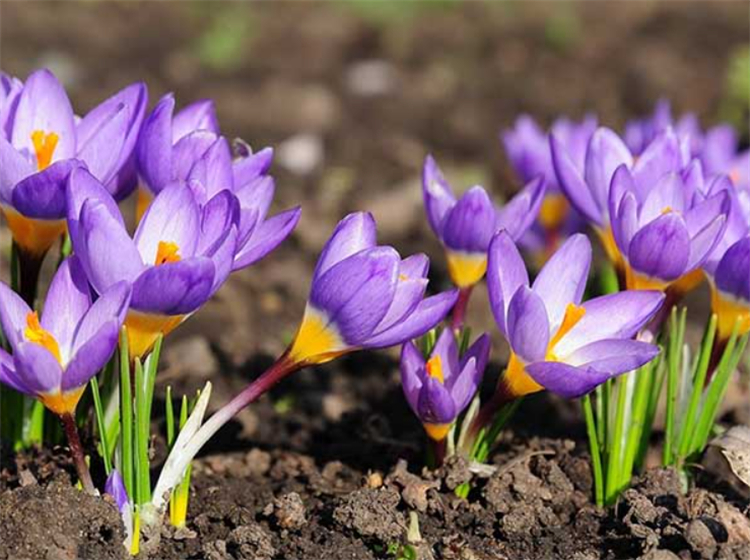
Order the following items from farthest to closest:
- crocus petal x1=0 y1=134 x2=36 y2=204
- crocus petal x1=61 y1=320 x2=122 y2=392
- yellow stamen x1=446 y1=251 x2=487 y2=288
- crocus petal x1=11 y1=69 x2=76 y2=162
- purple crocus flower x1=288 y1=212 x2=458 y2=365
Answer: yellow stamen x1=446 y1=251 x2=487 y2=288
crocus petal x1=11 y1=69 x2=76 y2=162
crocus petal x1=0 y1=134 x2=36 y2=204
purple crocus flower x1=288 y1=212 x2=458 y2=365
crocus petal x1=61 y1=320 x2=122 y2=392

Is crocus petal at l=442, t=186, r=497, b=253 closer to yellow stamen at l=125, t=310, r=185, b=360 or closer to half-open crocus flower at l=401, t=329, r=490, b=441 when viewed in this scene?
half-open crocus flower at l=401, t=329, r=490, b=441

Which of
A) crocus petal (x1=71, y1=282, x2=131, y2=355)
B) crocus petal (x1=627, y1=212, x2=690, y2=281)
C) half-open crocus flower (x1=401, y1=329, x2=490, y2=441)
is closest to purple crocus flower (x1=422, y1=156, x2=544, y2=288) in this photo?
half-open crocus flower (x1=401, y1=329, x2=490, y2=441)

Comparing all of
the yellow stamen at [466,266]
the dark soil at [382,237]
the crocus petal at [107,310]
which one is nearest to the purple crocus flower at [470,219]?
the yellow stamen at [466,266]

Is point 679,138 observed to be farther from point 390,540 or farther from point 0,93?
point 0,93

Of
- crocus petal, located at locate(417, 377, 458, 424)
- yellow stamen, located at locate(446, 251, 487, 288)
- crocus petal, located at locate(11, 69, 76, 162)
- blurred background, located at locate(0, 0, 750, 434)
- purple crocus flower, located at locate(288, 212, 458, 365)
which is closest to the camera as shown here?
purple crocus flower, located at locate(288, 212, 458, 365)

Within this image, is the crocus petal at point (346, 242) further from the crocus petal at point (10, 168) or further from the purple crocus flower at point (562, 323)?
the crocus petal at point (10, 168)

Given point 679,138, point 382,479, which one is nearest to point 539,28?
point 679,138

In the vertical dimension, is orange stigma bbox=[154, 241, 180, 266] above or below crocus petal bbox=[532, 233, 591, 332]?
above
